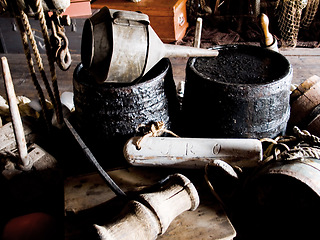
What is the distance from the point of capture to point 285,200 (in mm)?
1239

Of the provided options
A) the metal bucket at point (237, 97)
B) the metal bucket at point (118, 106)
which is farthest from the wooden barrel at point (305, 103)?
the metal bucket at point (118, 106)

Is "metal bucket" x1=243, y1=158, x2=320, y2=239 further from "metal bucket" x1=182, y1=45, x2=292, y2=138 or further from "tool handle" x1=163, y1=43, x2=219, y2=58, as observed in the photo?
"tool handle" x1=163, y1=43, x2=219, y2=58

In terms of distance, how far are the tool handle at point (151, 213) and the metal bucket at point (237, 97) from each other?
0.42 meters

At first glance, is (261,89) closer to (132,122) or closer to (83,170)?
(132,122)

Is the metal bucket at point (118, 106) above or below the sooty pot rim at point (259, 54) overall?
below

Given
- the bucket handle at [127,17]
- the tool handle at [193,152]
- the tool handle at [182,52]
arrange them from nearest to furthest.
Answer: the bucket handle at [127,17], the tool handle at [193,152], the tool handle at [182,52]

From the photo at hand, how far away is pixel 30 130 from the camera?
1.81m

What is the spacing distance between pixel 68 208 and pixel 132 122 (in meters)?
0.47

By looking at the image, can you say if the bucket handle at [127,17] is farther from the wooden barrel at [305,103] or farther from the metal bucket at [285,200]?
the wooden barrel at [305,103]

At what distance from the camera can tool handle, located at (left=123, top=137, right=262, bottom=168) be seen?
4.59ft

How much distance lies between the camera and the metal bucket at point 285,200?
117 centimetres

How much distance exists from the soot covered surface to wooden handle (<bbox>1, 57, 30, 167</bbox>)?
0.86m

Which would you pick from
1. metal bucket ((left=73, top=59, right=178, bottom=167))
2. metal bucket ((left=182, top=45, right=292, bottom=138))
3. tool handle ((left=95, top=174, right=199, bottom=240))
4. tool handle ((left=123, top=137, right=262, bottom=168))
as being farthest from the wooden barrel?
tool handle ((left=95, top=174, right=199, bottom=240))

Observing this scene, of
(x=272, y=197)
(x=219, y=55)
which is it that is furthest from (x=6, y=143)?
(x=272, y=197)
